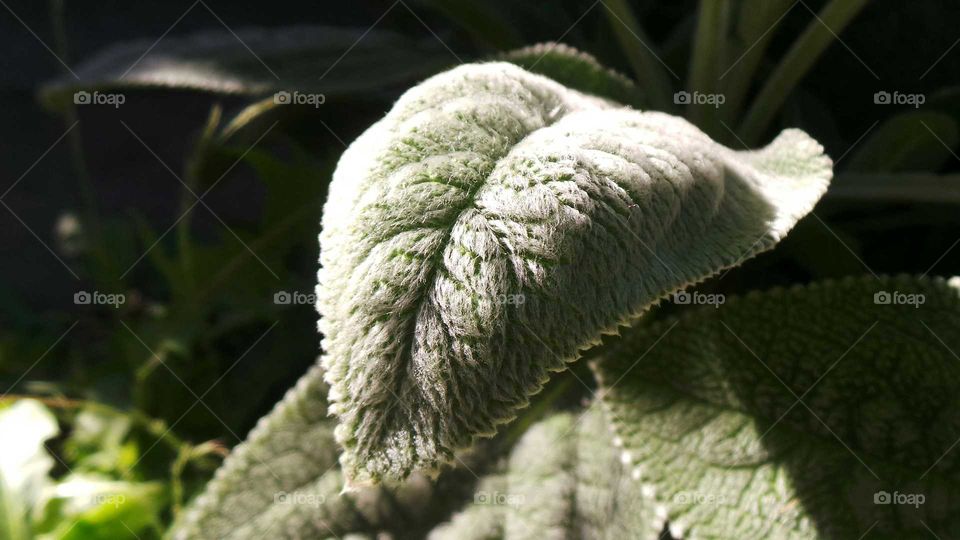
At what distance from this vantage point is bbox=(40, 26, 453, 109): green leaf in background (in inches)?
34.9

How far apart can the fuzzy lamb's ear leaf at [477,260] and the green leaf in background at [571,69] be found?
0.84 feet

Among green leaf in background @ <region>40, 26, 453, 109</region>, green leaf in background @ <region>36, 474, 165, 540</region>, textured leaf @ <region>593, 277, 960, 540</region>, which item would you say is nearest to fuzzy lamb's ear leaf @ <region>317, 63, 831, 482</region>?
textured leaf @ <region>593, 277, 960, 540</region>

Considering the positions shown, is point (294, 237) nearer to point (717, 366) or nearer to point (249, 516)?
point (249, 516)

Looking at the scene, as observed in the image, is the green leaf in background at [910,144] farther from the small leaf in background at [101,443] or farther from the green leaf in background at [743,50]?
the small leaf in background at [101,443]

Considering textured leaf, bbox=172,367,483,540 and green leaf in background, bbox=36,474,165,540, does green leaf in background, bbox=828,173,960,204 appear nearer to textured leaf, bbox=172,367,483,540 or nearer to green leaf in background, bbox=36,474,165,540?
textured leaf, bbox=172,367,483,540

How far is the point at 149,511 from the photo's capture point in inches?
35.6

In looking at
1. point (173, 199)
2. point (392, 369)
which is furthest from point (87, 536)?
point (173, 199)

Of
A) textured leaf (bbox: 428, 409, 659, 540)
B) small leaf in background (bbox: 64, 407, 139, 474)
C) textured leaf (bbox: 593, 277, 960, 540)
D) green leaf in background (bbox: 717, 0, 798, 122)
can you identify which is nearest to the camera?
textured leaf (bbox: 593, 277, 960, 540)

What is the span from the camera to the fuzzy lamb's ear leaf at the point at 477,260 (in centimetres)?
46

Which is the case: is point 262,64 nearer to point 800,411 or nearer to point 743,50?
point 743,50

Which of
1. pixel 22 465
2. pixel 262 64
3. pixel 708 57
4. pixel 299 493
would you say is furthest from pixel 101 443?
pixel 708 57

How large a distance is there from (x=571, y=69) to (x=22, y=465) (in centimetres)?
67

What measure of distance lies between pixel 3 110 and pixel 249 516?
1065 mm

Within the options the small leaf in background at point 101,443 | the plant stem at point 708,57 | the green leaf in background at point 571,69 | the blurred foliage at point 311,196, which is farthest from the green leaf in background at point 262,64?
the small leaf in background at point 101,443
